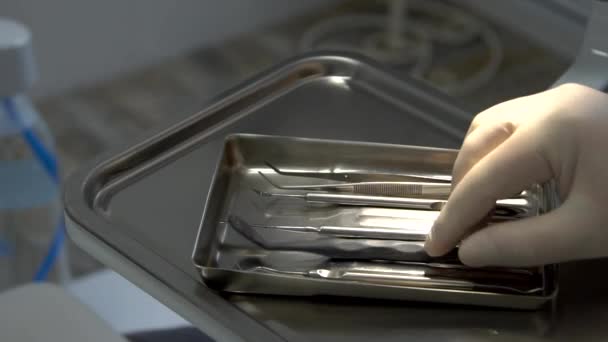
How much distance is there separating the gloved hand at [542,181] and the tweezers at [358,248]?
0.05 feet

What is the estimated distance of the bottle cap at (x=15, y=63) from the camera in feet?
3.01

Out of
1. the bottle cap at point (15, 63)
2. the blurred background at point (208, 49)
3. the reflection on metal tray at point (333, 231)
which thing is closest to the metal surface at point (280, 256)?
the reflection on metal tray at point (333, 231)

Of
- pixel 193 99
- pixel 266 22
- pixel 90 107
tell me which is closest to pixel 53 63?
pixel 90 107

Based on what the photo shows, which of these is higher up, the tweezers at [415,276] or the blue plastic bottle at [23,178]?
the tweezers at [415,276]

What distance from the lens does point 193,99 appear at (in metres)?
1.75

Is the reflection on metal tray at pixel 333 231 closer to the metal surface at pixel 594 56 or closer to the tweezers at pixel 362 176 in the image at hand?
the tweezers at pixel 362 176

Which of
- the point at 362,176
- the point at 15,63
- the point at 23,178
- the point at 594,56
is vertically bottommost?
the point at 23,178

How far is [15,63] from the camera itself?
3.03 ft

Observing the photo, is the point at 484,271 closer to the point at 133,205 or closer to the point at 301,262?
the point at 301,262

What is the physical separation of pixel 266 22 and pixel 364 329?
61.5 inches

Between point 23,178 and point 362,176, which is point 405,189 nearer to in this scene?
point 362,176

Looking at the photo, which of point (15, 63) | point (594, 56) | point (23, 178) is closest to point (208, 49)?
point (23, 178)

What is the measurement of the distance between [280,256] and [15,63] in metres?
0.52

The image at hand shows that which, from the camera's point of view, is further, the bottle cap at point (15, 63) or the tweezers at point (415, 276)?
the bottle cap at point (15, 63)
